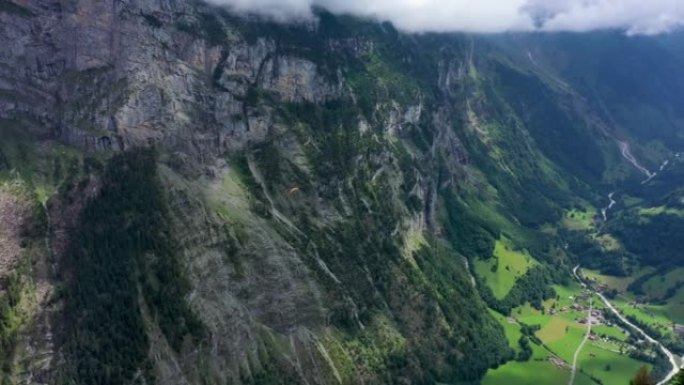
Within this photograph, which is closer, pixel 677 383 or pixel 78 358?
pixel 677 383

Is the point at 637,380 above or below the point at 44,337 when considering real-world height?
above

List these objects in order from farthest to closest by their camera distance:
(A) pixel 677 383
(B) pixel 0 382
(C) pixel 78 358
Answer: (C) pixel 78 358 < (B) pixel 0 382 < (A) pixel 677 383

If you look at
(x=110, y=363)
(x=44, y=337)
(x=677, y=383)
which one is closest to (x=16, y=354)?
(x=44, y=337)

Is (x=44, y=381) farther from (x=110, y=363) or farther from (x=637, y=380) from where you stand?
(x=637, y=380)

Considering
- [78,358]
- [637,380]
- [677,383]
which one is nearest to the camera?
[637,380]

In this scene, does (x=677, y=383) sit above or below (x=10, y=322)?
above

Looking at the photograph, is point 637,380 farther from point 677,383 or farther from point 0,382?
point 0,382

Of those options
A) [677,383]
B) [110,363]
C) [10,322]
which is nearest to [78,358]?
[110,363]

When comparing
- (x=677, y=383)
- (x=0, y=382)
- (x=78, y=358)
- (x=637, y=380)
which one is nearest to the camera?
(x=637, y=380)

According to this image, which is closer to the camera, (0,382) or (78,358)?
(0,382)
